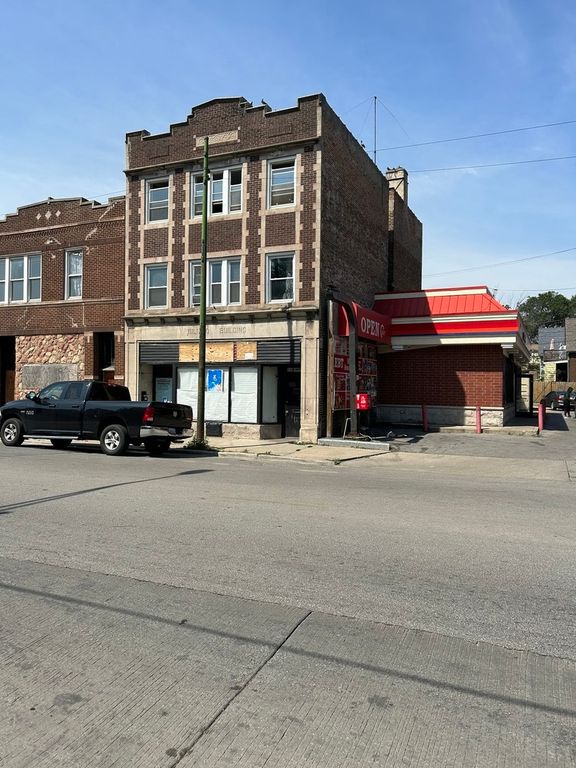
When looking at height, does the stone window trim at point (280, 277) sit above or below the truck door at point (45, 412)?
above

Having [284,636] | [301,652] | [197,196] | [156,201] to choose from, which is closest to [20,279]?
[156,201]

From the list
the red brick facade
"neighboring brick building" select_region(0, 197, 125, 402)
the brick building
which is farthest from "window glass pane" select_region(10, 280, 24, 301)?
the red brick facade

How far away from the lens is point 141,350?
21.8 m

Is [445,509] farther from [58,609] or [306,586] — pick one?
[58,609]

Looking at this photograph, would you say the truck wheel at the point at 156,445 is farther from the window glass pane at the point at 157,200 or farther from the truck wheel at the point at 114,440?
the window glass pane at the point at 157,200

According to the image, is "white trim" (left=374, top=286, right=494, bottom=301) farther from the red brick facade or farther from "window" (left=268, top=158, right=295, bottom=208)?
"window" (left=268, top=158, right=295, bottom=208)

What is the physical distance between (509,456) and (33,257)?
759 inches

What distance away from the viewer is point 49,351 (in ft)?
78.2

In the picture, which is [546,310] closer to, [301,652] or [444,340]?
[444,340]

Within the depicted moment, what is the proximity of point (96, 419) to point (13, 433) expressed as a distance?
295cm

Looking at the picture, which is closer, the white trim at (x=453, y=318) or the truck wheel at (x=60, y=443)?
the truck wheel at (x=60, y=443)

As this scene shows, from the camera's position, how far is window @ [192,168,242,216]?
20.5 meters

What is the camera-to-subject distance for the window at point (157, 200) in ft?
71.3

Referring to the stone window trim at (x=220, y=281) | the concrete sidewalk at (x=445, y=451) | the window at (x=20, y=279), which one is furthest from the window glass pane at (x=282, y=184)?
the window at (x=20, y=279)
